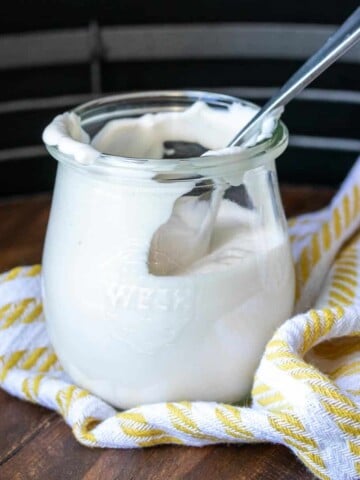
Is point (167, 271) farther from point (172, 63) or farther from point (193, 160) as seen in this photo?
point (172, 63)

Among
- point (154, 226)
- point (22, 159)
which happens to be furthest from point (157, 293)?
point (22, 159)

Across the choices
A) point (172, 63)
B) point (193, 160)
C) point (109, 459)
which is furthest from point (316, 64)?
point (172, 63)

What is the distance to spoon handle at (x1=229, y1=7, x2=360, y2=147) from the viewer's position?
31cm

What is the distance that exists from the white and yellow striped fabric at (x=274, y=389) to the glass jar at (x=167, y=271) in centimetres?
2

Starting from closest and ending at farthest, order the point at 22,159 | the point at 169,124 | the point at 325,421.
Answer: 1. the point at 325,421
2. the point at 169,124
3. the point at 22,159

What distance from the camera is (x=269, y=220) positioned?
35 centimetres

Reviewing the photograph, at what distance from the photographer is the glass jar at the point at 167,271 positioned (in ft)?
1.04

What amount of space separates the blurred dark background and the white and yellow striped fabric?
0.26 meters

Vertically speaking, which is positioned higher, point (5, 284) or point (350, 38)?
point (350, 38)

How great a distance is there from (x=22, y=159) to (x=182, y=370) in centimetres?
39

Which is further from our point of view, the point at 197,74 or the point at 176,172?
the point at 197,74

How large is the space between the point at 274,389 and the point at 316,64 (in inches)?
5.7

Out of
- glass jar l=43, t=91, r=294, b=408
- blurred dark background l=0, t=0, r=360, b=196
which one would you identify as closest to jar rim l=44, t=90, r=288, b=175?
glass jar l=43, t=91, r=294, b=408

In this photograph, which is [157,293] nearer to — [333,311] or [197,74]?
[333,311]
